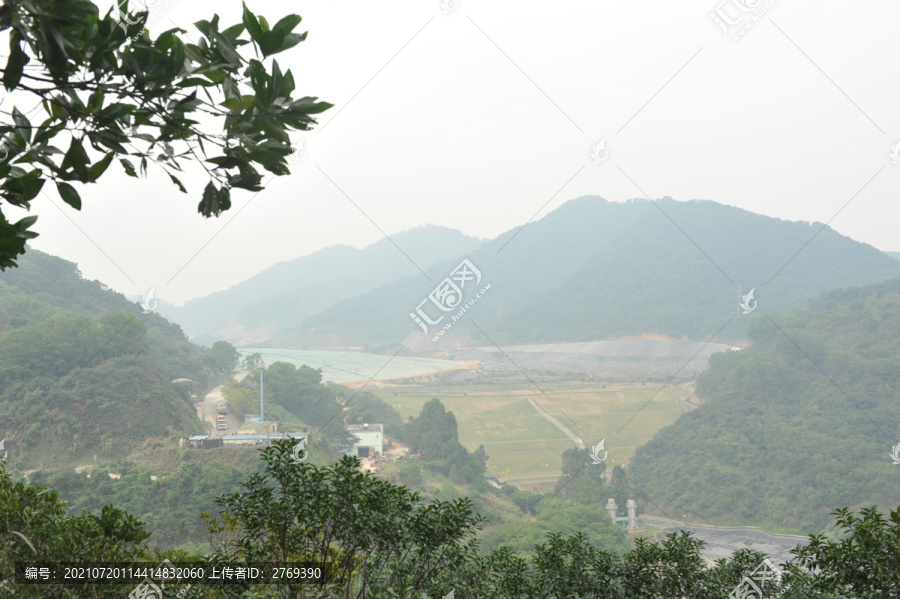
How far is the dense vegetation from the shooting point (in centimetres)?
207

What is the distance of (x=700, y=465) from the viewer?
1953 centimetres

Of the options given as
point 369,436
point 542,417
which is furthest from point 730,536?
point 369,436

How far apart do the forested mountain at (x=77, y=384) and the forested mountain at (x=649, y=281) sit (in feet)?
36.8

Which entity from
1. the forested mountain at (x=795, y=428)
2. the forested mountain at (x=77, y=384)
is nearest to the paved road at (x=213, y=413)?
the forested mountain at (x=77, y=384)

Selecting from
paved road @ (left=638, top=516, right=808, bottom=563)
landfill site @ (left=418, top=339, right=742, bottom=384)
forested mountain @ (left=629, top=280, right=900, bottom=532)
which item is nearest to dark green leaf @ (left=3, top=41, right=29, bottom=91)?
paved road @ (left=638, top=516, right=808, bottom=563)

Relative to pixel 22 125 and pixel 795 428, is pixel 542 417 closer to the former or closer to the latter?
pixel 795 428

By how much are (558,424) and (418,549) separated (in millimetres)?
23418

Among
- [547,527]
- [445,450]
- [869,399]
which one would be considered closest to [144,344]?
[445,450]

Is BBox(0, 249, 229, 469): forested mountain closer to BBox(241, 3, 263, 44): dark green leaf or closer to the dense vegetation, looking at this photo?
the dense vegetation

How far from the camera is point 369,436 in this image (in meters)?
19.6

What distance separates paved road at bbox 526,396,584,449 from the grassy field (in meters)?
0.16

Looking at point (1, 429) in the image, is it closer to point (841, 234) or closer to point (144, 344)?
point (144, 344)
